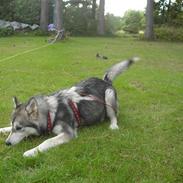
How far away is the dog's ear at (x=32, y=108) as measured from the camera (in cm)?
413

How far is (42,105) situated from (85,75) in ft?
15.7

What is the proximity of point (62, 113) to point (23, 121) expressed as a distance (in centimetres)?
54

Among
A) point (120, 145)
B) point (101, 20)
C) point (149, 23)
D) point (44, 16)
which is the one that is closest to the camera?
point (120, 145)

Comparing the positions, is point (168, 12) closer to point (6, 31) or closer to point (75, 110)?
point (6, 31)

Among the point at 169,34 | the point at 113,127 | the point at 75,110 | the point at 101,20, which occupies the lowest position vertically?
the point at 169,34

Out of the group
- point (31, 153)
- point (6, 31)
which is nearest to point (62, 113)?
point (31, 153)

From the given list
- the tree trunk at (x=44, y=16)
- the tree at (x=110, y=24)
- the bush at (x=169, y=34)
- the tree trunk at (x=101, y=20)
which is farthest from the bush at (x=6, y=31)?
the bush at (x=169, y=34)

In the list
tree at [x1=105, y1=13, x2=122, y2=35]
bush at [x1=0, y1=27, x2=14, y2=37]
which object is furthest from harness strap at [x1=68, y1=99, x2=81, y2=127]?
tree at [x1=105, y1=13, x2=122, y2=35]

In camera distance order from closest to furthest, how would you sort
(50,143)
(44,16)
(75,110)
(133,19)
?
(50,143) → (75,110) → (44,16) → (133,19)

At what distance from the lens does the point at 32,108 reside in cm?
413

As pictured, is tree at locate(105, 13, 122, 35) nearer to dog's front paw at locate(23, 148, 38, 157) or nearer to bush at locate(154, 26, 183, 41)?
bush at locate(154, 26, 183, 41)

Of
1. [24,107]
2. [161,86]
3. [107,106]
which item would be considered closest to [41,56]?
[161,86]

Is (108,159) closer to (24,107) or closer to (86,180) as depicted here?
(86,180)

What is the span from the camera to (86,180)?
3.32 meters
